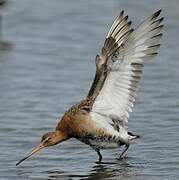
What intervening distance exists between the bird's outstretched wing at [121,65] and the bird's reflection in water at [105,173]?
0.50 m

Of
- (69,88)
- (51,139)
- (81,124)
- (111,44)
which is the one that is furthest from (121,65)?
(69,88)

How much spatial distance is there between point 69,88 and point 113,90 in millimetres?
3866

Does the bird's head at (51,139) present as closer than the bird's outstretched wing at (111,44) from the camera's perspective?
No

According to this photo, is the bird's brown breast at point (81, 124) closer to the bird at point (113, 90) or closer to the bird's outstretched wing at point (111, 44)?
the bird at point (113, 90)

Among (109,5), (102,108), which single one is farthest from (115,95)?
(109,5)

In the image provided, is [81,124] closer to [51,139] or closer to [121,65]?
[51,139]

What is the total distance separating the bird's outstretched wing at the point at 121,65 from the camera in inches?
380

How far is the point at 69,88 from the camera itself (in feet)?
44.4

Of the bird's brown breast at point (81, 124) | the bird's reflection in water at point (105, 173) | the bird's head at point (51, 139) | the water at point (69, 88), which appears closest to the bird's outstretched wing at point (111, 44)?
the bird's brown breast at point (81, 124)

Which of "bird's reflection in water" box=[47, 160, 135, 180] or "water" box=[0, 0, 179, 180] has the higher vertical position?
"water" box=[0, 0, 179, 180]

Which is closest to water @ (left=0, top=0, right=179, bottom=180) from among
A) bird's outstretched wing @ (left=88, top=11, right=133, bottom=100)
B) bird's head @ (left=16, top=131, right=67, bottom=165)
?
bird's head @ (left=16, top=131, right=67, bottom=165)

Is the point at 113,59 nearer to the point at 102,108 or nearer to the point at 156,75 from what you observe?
the point at 102,108

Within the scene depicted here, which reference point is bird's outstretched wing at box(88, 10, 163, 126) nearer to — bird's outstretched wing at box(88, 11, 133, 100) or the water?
bird's outstretched wing at box(88, 11, 133, 100)

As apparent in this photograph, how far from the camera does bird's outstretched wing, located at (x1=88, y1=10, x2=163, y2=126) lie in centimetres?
964
